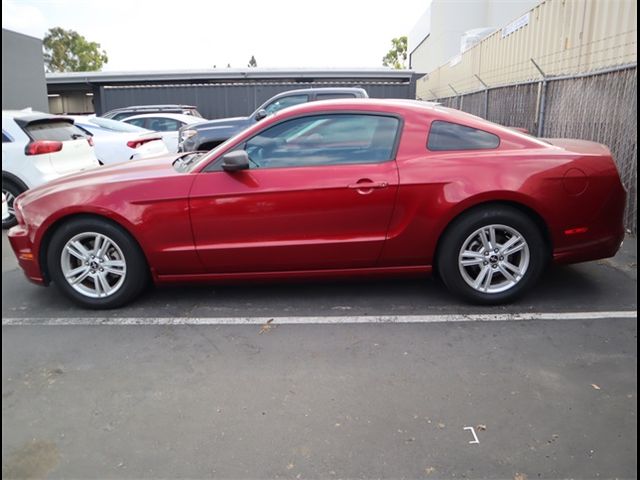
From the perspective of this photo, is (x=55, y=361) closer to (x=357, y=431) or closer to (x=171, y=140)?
(x=357, y=431)

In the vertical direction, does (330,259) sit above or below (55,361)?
above

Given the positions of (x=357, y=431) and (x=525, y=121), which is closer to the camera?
(x=357, y=431)

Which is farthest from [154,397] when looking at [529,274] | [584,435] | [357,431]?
[529,274]

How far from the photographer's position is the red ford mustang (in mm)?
3953

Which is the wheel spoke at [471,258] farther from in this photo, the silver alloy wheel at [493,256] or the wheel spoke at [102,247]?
the wheel spoke at [102,247]

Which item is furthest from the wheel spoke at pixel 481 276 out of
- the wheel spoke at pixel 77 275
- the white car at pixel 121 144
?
the white car at pixel 121 144

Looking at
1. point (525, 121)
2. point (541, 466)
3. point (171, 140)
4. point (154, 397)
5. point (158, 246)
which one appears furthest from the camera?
point (171, 140)

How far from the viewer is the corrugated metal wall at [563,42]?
8.04 metres

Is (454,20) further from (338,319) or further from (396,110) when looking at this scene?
(338,319)

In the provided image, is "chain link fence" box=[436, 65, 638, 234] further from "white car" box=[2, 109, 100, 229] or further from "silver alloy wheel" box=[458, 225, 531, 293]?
"white car" box=[2, 109, 100, 229]

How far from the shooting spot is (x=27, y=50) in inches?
104

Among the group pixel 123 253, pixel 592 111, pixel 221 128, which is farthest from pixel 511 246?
pixel 221 128

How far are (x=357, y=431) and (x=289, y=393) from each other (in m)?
0.51

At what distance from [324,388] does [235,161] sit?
180 centimetres
